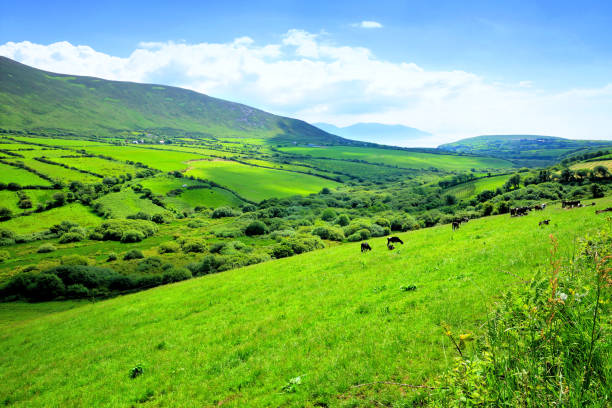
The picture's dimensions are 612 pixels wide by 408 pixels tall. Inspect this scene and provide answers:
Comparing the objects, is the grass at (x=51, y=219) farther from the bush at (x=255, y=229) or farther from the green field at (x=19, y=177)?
the bush at (x=255, y=229)

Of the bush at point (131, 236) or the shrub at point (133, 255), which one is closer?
the shrub at point (133, 255)

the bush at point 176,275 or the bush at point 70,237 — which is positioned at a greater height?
the bush at point 176,275

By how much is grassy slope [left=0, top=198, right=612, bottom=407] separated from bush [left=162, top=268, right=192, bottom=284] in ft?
102

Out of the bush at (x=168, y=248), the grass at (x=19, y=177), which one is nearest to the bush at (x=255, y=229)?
the bush at (x=168, y=248)

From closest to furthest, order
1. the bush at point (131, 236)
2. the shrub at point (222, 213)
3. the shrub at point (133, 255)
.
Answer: the shrub at point (133, 255) → the bush at point (131, 236) → the shrub at point (222, 213)

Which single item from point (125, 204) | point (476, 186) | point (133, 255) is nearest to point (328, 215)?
point (133, 255)

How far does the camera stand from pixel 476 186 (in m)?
147

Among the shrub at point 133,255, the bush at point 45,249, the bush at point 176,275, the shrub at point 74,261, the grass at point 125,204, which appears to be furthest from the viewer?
the grass at point 125,204

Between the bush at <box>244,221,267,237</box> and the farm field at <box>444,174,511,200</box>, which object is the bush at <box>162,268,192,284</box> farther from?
the farm field at <box>444,174,511,200</box>

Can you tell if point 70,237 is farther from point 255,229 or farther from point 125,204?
point 255,229

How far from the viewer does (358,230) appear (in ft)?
254

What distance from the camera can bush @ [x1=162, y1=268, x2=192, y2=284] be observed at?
5400 cm

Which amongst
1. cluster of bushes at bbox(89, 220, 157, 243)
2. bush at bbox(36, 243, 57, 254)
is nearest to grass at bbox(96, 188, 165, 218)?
cluster of bushes at bbox(89, 220, 157, 243)

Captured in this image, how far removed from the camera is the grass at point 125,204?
A: 115744 mm
